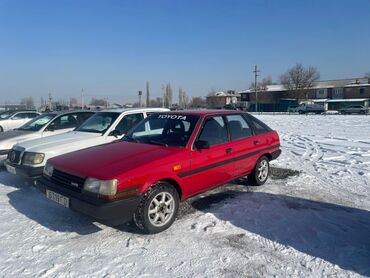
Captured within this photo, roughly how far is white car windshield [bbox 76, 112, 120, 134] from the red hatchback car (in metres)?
1.76

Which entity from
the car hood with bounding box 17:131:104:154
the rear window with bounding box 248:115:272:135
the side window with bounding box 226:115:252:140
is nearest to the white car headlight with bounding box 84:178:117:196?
the side window with bounding box 226:115:252:140

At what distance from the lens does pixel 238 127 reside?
5383mm

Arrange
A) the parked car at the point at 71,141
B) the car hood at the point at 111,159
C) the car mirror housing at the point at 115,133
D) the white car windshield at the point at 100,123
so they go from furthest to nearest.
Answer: the white car windshield at the point at 100,123 < the car mirror housing at the point at 115,133 < the parked car at the point at 71,141 < the car hood at the point at 111,159

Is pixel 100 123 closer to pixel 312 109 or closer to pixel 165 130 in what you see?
pixel 165 130

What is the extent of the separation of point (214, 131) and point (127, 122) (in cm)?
278

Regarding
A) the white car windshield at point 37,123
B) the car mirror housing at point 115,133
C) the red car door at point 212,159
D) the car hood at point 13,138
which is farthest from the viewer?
the white car windshield at point 37,123

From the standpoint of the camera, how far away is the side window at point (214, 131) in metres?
4.64

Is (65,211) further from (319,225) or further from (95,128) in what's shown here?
(319,225)

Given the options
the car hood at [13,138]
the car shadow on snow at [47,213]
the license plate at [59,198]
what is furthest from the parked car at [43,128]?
the license plate at [59,198]

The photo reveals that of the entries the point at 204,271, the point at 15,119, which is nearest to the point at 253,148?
the point at 204,271

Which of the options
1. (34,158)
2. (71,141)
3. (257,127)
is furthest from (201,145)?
(34,158)

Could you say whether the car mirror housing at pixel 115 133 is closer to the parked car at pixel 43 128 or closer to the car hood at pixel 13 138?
the parked car at pixel 43 128

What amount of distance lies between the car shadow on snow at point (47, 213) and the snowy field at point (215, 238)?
2 centimetres

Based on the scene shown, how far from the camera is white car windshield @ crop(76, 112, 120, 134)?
22.0ft
